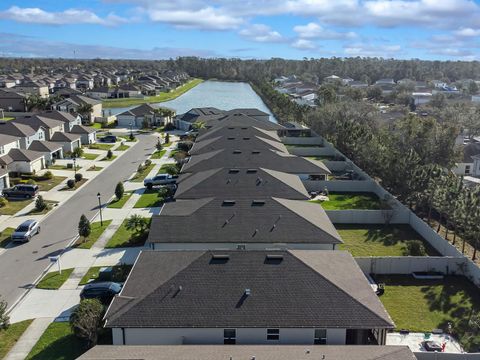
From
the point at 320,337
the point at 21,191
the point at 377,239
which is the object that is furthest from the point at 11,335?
the point at 377,239

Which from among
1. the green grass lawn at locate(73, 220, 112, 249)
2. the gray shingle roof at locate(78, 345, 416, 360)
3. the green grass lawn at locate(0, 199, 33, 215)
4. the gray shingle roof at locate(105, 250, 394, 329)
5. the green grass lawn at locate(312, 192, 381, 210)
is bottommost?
the green grass lawn at locate(73, 220, 112, 249)

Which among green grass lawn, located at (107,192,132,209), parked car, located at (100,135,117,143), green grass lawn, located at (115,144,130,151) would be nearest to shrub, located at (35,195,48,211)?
green grass lawn, located at (107,192,132,209)

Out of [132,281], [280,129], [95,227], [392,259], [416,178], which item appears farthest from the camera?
[280,129]

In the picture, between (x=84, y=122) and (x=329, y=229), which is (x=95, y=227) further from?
(x=84, y=122)

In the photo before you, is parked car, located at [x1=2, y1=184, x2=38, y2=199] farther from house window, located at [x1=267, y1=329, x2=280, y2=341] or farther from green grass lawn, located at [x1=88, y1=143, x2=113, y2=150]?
house window, located at [x1=267, y1=329, x2=280, y2=341]

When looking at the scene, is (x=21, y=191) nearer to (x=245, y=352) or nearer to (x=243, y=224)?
(x=243, y=224)

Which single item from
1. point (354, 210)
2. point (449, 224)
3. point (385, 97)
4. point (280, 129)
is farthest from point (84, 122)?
point (385, 97)

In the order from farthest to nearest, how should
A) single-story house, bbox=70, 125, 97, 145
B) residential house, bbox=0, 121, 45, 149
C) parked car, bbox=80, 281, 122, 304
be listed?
1. single-story house, bbox=70, 125, 97, 145
2. residential house, bbox=0, 121, 45, 149
3. parked car, bbox=80, 281, 122, 304
